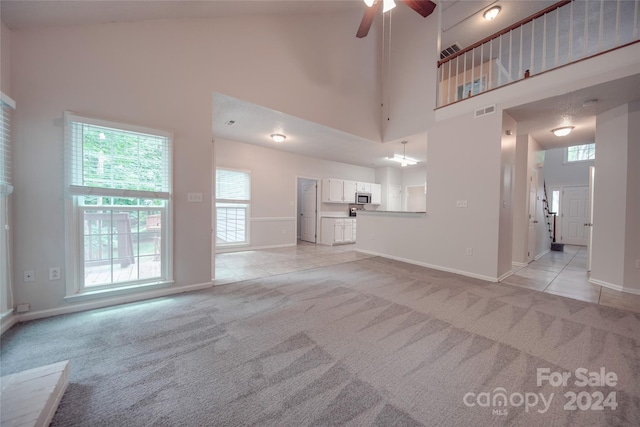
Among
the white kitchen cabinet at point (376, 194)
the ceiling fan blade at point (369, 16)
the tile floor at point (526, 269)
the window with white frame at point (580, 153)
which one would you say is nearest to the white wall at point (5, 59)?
the tile floor at point (526, 269)

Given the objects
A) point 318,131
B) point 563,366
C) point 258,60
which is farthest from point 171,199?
point 563,366

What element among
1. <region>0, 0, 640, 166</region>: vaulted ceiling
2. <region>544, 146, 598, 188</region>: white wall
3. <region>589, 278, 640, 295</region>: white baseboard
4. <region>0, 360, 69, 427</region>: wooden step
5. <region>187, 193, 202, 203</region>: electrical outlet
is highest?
<region>0, 0, 640, 166</region>: vaulted ceiling

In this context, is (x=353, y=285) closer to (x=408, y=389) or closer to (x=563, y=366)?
(x=408, y=389)

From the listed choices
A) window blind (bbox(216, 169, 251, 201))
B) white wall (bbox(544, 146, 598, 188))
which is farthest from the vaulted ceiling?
white wall (bbox(544, 146, 598, 188))

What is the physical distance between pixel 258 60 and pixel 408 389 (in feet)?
13.4

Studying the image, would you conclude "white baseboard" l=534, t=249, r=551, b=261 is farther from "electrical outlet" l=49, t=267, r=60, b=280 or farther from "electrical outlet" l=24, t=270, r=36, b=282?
"electrical outlet" l=24, t=270, r=36, b=282

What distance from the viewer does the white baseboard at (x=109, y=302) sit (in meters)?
2.21

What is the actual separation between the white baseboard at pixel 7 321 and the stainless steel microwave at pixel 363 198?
718 centimetres

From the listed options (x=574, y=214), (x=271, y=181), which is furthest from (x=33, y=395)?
(x=574, y=214)

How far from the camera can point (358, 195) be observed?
7.88 metres

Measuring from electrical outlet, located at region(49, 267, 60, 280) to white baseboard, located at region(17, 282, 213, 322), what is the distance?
30cm

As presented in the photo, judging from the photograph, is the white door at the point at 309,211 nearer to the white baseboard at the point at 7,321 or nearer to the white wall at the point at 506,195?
the white wall at the point at 506,195

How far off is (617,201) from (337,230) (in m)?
5.16

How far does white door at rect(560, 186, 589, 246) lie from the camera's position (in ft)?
22.5
